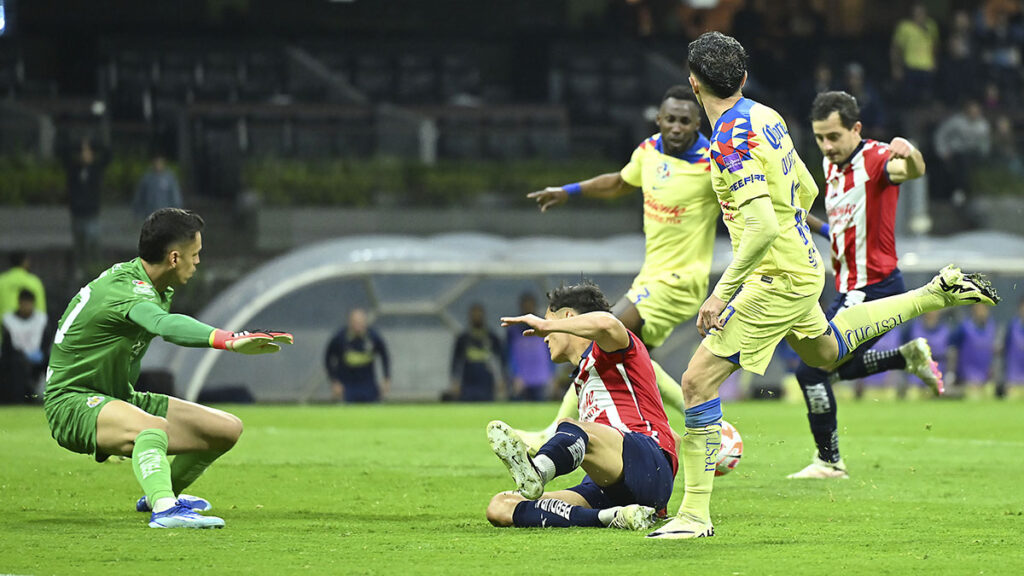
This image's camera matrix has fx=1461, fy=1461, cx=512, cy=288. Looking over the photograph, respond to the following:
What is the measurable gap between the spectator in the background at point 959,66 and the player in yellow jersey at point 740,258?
20.4 m

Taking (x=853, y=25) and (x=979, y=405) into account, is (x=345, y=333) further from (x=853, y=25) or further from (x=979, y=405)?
(x=853, y=25)

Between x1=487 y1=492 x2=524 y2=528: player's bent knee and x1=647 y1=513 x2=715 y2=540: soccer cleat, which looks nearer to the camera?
x1=647 y1=513 x2=715 y2=540: soccer cleat

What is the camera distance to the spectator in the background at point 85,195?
2027 cm

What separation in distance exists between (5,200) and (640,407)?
1656cm

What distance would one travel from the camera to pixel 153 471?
6.96 metres

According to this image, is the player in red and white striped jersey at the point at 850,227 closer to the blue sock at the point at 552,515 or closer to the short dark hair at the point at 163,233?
the blue sock at the point at 552,515

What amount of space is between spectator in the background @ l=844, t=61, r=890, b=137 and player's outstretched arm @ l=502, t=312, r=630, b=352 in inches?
675

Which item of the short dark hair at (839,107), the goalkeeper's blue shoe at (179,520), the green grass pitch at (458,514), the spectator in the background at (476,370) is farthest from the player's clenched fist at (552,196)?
the spectator in the background at (476,370)

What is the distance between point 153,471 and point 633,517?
229 cm

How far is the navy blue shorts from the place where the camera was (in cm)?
684

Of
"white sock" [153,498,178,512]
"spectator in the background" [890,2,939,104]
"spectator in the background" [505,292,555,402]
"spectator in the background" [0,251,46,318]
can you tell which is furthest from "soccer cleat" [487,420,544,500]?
"spectator in the background" [890,2,939,104]

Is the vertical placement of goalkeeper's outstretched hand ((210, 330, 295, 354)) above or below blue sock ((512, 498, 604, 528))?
above

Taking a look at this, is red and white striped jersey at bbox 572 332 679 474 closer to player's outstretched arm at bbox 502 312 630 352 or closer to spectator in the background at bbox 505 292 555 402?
player's outstretched arm at bbox 502 312 630 352

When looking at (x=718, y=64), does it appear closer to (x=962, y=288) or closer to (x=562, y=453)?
(x=562, y=453)
